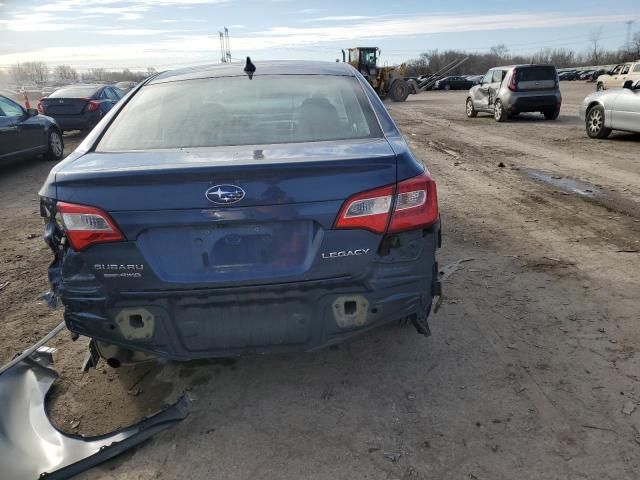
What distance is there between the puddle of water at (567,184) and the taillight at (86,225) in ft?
20.6

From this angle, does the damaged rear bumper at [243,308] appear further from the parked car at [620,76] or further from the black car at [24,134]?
the parked car at [620,76]

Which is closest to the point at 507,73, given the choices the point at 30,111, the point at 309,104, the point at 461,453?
the point at 30,111

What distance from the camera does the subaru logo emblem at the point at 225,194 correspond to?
227cm

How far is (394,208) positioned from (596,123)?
11.3 metres

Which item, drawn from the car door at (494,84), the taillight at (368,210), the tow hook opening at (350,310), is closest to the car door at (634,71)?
the car door at (494,84)

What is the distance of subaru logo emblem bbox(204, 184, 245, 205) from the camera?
2.27 m

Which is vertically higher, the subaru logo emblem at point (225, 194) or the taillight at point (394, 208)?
A: the subaru logo emblem at point (225, 194)

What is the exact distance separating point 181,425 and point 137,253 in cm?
94

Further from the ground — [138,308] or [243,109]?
[243,109]

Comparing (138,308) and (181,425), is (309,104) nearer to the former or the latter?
(138,308)

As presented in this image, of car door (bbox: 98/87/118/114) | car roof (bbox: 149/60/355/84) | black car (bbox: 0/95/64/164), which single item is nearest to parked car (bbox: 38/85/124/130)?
car door (bbox: 98/87/118/114)

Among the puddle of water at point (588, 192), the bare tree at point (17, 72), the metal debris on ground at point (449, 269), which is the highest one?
the bare tree at point (17, 72)

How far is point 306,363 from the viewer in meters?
3.20

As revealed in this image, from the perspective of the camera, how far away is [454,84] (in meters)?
50.3
